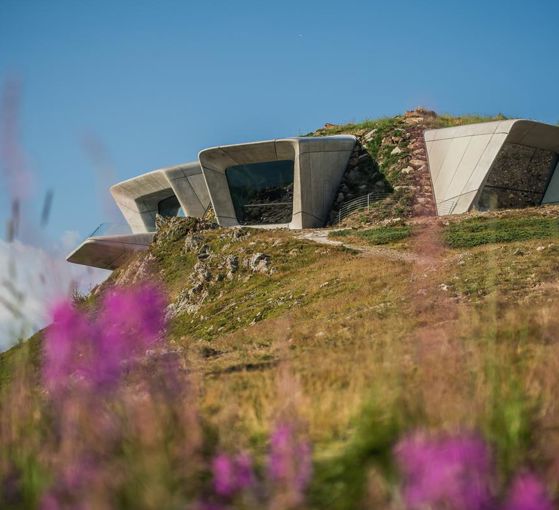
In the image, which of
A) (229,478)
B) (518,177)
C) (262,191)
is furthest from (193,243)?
(229,478)

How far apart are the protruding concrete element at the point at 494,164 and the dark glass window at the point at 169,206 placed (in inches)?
925

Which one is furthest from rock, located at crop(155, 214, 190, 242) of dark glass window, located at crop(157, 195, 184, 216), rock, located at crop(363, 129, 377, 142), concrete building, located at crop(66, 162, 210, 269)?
dark glass window, located at crop(157, 195, 184, 216)

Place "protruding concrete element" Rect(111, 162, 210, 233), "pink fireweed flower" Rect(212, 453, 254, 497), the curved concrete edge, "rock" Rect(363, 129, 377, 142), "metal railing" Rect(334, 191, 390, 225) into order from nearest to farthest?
"pink fireweed flower" Rect(212, 453, 254, 497), "metal railing" Rect(334, 191, 390, 225), "rock" Rect(363, 129, 377, 142), the curved concrete edge, "protruding concrete element" Rect(111, 162, 210, 233)

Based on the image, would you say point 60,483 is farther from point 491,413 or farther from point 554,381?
point 554,381

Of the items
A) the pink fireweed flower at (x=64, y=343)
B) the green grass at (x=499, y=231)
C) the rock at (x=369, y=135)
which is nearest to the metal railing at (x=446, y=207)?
the green grass at (x=499, y=231)

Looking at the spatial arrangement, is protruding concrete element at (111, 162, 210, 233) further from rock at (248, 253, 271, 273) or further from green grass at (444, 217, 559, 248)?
green grass at (444, 217, 559, 248)

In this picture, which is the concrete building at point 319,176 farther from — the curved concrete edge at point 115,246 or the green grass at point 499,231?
the green grass at point 499,231

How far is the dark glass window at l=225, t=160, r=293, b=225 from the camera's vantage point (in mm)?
44000

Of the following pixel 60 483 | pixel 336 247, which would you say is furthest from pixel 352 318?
pixel 336 247

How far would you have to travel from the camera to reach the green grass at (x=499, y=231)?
23.9m

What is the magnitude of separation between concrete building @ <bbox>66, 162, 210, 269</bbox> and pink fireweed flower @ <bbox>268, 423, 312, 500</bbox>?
147 feet

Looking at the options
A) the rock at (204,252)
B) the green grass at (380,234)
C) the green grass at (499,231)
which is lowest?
the rock at (204,252)

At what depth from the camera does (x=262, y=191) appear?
44.9m

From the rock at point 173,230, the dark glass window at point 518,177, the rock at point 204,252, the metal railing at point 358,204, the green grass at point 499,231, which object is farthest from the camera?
the metal railing at point 358,204
